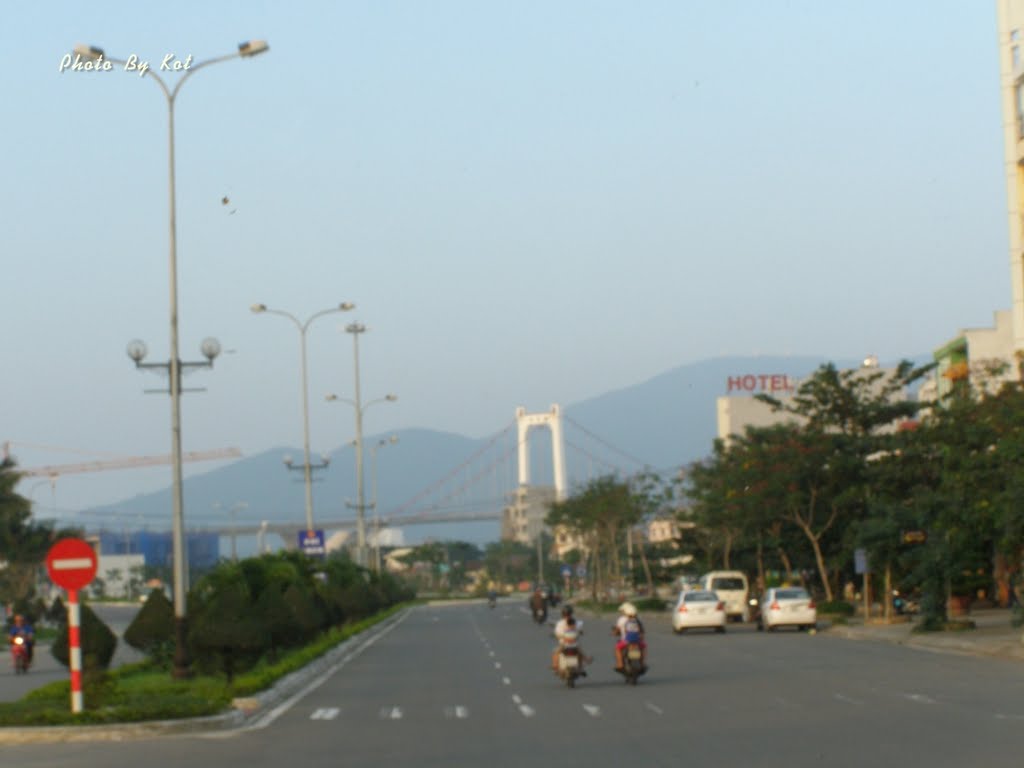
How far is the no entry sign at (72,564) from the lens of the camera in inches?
802

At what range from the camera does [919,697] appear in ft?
73.4

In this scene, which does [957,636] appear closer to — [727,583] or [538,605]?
[727,583]

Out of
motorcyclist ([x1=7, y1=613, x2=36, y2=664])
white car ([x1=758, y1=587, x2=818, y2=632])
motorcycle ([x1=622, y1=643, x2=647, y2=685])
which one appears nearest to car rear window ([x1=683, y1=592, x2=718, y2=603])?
white car ([x1=758, y1=587, x2=818, y2=632])

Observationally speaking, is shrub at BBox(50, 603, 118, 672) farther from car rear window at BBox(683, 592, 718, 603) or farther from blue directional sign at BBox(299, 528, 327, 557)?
blue directional sign at BBox(299, 528, 327, 557)

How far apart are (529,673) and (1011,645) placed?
987cm

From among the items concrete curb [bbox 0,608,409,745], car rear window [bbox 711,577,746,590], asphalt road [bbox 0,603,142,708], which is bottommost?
asphalt road [bbox 0,603,142,708]

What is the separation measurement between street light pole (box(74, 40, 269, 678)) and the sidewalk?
15110 mm

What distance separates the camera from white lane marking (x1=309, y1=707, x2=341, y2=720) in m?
22.5

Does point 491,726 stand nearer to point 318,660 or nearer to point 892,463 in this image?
point 318,660

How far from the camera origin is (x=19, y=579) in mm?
76188

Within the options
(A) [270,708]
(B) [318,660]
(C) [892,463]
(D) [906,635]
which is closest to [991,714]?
(A) [270,708]

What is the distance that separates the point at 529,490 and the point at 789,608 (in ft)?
423

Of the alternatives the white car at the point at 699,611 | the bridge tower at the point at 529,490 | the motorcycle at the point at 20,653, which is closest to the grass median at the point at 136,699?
the motorcycle at the point at 20,653

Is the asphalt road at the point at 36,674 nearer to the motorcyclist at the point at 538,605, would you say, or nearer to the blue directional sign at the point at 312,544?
the blue directional sign at the point at 312,544
